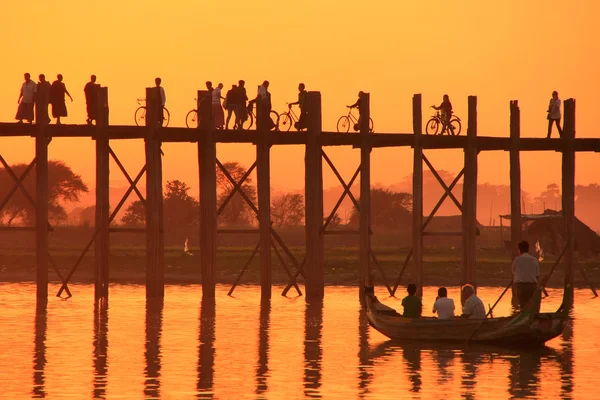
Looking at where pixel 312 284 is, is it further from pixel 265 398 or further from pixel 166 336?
pixel 265 398

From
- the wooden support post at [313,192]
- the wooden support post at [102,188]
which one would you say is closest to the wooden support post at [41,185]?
the wooden support post at [102,188]

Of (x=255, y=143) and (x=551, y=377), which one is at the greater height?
(x=255, y=143)

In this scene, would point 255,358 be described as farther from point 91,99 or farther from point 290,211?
point 290,211

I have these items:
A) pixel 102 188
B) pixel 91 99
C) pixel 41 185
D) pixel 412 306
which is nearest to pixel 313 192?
pixel 102 188

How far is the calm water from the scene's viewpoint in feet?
73.8

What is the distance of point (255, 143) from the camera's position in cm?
3962

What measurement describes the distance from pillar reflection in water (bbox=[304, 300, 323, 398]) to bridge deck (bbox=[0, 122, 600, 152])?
183 inches

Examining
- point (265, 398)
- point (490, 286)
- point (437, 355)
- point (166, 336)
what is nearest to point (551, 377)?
point (437, 355)

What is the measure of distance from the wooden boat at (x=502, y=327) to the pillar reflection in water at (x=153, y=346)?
5.04 metres

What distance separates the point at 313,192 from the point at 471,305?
41.0ft

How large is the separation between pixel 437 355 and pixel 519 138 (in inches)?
602

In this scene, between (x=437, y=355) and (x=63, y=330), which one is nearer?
(x=437, y=355)

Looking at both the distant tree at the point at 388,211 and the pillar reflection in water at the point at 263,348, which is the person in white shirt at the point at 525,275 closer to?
the pillar reflection in water at the point at 263,348

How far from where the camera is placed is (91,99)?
1543 inches
